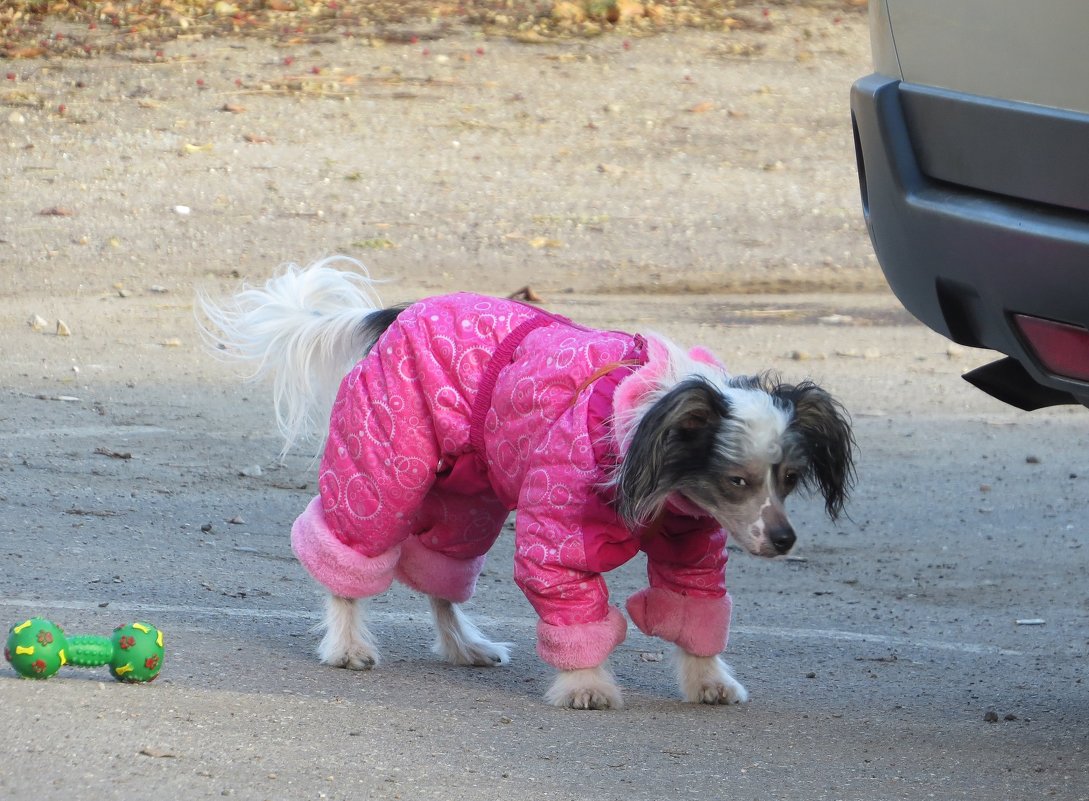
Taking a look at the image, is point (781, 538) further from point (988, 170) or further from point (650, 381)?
point (988, 170)

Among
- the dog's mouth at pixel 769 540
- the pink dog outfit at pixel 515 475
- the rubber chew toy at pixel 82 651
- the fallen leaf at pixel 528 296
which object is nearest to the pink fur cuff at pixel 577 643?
the pink dog outfit at pixel 515 475

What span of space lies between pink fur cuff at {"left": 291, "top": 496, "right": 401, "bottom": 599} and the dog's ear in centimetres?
129

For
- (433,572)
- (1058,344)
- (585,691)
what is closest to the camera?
(1058,344)

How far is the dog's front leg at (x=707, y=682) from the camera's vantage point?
447 cm

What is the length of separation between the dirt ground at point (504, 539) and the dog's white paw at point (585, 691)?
0.21ft

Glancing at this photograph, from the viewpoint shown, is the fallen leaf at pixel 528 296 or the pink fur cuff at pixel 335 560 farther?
the fallen leaf at pixel 528 296

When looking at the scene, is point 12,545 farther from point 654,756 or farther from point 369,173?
point 369,173

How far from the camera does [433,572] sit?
4898 millimetres

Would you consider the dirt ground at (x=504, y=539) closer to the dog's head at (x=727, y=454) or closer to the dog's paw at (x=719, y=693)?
the dog's paw at (x=719, y=693)

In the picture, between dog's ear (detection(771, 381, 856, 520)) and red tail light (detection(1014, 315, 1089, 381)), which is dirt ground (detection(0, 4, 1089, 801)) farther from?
red tail light (detection(1014, 315, 1089, 381))

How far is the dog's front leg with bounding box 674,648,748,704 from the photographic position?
4473mm

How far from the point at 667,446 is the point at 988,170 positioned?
3.43ft

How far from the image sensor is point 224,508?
640cm

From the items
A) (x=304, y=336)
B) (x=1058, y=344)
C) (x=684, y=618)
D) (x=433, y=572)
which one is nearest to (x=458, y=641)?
(x=433, y=572)
